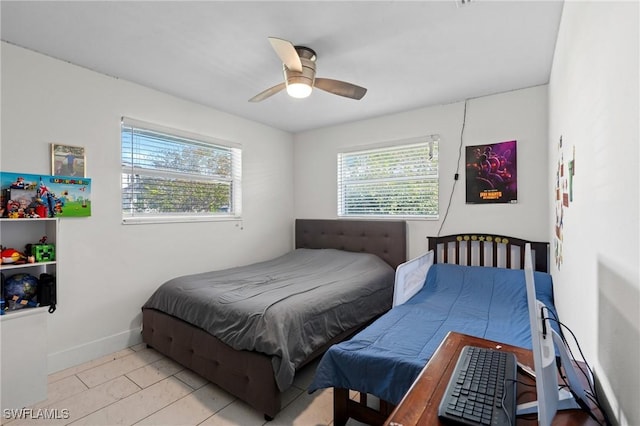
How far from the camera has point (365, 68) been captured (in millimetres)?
2533

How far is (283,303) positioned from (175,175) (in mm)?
1960

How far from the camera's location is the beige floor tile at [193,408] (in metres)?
1.85

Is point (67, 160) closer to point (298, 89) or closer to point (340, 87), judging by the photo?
point (298, 89)

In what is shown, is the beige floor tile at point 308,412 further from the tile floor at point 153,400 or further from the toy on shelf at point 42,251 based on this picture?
the toy on shelf at point 42,251

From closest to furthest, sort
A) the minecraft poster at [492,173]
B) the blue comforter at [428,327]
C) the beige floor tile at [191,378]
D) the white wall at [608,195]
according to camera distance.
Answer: the white wall at [608,195] < the blue comforter at [428,327] < the beige floor tile at [191,378] < the minecraft poster at [492,173]

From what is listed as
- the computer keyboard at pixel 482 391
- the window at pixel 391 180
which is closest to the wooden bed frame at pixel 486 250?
the window at pixel 391 180

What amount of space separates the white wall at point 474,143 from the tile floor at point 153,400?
2.15 metres

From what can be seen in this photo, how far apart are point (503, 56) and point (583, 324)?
203 centimetres

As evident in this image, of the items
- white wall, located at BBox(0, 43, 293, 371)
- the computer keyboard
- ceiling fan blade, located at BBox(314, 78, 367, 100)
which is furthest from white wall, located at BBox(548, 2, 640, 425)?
white wall, located at BBox(0, 43, 293, 371)

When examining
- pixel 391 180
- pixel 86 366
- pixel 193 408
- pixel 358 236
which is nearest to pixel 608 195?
pixel 193 408

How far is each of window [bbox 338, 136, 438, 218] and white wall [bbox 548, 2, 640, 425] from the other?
205 centimetres

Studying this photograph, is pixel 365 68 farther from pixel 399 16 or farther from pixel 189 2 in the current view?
pixel 189 2

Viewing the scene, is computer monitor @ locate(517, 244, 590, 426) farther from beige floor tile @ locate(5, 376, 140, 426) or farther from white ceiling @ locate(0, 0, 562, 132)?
beige floor tile @ locate(5, 376, 140, 426)

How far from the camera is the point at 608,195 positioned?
0.89 meters
